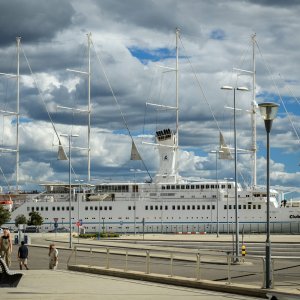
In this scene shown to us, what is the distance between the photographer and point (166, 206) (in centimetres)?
10412

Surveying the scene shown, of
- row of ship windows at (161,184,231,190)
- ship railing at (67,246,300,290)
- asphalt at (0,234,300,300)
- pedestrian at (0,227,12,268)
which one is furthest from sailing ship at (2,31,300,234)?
asphalt at (0,234,300,300)

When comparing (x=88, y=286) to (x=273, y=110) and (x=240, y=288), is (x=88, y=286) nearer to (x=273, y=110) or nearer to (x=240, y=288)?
(x=240, y=288)

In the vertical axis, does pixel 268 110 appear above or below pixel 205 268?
above

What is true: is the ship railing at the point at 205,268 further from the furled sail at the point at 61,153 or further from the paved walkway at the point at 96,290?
the furled sail at the point at 61,153

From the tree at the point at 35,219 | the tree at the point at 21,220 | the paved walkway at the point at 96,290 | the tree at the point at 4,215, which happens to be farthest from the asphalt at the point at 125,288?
the tree at the point at 21,220

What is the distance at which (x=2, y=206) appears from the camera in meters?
107

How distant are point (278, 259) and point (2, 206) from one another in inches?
3131

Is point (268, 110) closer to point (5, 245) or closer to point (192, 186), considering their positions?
point (5, 245)

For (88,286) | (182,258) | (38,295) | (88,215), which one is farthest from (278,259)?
(88,215)

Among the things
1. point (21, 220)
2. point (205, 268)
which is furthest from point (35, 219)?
point (205, 268)

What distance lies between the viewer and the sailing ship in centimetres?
10006

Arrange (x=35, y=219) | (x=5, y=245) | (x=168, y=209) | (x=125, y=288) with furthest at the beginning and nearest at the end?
(x=35, y=219) < (x=168, y=209) < (x=5, y=245) < (x=125, y=288)

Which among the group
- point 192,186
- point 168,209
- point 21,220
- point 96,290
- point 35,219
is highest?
point 192,186

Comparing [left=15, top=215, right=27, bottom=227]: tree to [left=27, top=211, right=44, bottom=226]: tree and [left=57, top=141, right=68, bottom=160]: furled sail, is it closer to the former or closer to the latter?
[left=27, top=211, right=44, bottom=226]: tree
